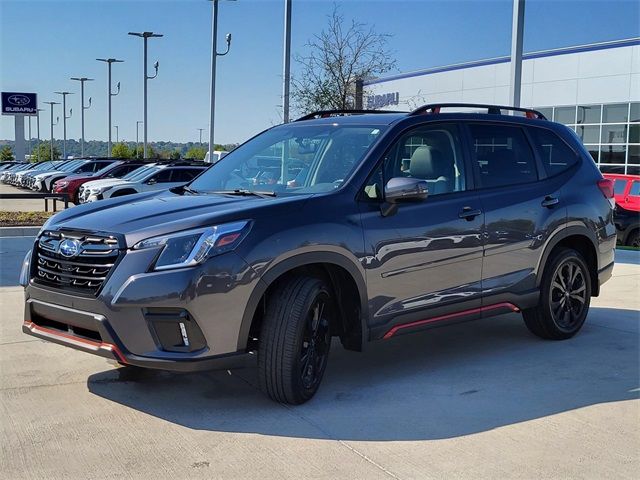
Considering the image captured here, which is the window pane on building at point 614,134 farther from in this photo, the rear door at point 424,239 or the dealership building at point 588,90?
the rear door at point 424,239

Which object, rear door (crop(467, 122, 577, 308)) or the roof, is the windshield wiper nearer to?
rear door (crop(467, 122, 577, 308))

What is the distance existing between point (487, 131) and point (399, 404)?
7.99 ft

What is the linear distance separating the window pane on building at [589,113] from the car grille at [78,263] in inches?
1357

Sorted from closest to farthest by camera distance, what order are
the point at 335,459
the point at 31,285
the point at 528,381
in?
the point at 335,459, the point at 31,285, the point at 528,381

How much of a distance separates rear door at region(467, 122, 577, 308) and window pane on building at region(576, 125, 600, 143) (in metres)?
31.3

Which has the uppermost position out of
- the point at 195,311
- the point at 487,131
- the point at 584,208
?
the point at 487,131

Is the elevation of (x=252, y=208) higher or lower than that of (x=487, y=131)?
lower

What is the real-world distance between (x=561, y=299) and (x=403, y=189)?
7.75 ft

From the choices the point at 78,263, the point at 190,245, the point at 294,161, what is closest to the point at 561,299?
the point at 294,161

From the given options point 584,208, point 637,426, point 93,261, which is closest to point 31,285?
point 93,261

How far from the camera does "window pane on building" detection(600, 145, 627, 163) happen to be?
112 ft

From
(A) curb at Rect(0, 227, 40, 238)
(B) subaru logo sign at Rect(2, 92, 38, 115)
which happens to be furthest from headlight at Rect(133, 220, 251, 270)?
(B) subaru logo sign at Rect(2, 92, 38, 115)

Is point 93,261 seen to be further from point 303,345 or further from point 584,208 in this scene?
point 584,208

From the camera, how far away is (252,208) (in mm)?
4547
